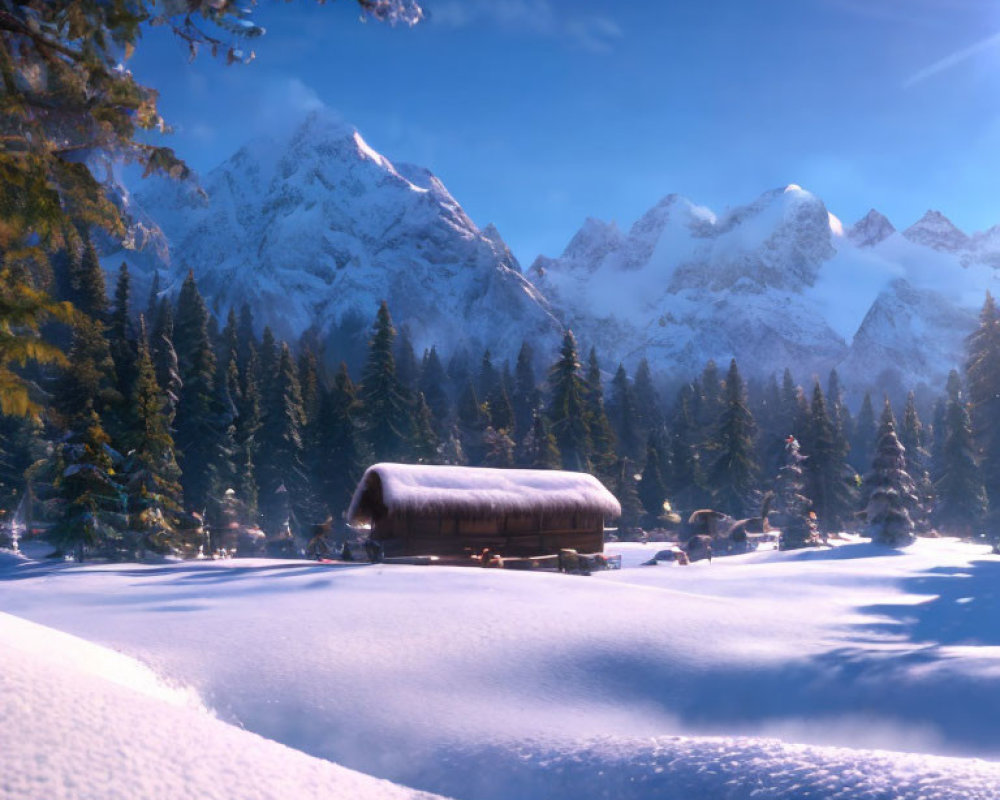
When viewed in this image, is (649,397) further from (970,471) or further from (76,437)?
(76,437)

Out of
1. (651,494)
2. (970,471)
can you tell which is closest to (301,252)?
(651,494)

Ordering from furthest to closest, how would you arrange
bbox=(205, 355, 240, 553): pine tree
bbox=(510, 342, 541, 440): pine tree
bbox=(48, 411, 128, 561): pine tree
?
1. bbox=(510, 342, 541, 440): pine tree
2. bbox=(205, 355, 240, 553): pine tree
3. bbox=(48, 411, 128, 561): pine tree

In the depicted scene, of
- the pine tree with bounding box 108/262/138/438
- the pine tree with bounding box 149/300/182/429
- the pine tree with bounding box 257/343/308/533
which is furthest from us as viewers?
the pine tree with bounding box 257/343/308/533

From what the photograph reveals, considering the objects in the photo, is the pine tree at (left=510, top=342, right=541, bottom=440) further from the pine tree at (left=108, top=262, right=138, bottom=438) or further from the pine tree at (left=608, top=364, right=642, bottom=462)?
the pine tree at (left=108, top=262, right=138, bottom=438)

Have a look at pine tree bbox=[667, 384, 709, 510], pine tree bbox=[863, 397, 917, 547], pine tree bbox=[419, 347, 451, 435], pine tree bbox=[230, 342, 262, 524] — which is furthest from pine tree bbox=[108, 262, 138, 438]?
pine tree bbox=[667, 384, 709, 510]

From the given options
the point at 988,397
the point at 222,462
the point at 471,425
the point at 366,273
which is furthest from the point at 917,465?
the point at 366,273

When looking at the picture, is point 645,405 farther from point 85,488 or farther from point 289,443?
point 85,488

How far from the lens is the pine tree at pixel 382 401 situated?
44.9m

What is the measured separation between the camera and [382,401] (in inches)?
1780

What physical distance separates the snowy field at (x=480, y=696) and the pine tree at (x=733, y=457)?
38.9m

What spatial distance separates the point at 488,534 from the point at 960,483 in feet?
127

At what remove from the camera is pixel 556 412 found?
50.3 m

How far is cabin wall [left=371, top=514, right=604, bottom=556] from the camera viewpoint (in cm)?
2364

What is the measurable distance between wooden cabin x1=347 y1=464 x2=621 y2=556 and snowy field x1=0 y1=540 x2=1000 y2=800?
8.48m
